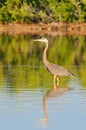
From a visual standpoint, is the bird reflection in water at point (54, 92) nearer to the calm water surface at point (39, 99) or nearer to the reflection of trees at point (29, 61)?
the calm water surface at point (39, 99)

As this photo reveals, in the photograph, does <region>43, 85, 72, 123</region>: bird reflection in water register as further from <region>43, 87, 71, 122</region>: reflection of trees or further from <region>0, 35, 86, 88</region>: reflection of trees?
<region>0, 35, 86, 88</region>: reflection of trees

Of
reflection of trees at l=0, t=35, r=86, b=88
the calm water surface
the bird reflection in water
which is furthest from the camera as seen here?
reflection of trees at l=0, t=35, r=86, b=88

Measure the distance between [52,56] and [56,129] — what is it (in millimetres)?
12976

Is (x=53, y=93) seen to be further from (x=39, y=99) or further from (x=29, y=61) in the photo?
(x=29, y=61)

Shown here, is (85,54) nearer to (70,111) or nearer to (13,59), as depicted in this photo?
(13,59)

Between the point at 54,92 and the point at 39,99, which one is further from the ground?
the point at 39,99

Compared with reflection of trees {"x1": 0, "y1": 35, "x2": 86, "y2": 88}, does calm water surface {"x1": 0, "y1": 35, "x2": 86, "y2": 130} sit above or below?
above

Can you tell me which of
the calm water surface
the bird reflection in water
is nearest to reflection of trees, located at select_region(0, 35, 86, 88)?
the calm water surface

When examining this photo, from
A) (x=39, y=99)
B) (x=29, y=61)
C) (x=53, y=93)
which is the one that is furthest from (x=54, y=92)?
(x=29, y=61)

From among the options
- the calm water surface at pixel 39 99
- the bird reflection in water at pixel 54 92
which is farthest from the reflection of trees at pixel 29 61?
the bird reflection in water at pixel 54 92

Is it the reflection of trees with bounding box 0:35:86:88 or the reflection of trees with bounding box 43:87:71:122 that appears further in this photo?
the reflection of trees with bounding box 0:35:86:88

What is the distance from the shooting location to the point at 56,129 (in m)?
9.04

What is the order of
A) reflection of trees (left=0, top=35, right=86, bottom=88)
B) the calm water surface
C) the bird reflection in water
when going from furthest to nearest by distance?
reflection of trees (left=0, top=35, right=86, bottom=88), the bird reflection in water, the calm water surface

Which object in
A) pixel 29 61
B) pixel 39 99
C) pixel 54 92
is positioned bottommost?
pixel 29 61
